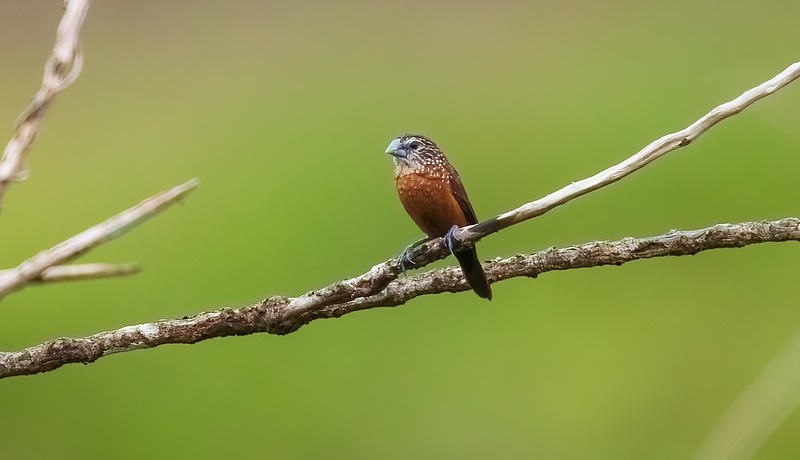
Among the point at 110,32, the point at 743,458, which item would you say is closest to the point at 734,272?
the point at 743,458

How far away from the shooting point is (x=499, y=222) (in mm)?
961

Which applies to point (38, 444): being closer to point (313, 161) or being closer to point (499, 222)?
point (313, 161)

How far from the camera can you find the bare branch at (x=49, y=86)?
0.44 metres

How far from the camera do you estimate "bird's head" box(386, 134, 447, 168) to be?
5.20 ft

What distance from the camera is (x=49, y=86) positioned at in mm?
466

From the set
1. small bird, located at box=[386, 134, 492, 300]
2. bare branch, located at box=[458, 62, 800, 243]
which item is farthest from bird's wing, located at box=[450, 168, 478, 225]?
bare branch, located at box=[458, 62, 800, 243]

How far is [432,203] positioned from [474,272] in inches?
8.8

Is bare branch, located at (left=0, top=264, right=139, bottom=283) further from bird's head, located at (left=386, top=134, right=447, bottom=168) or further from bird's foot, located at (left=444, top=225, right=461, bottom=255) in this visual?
bird's head, located at (left=386, top=134, right=447, bottom=168)

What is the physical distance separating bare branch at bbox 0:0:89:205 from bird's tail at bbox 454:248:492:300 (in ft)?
2.92

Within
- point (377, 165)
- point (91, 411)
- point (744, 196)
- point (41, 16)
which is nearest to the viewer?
point (91, 411)

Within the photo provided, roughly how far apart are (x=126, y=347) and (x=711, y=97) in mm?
1957

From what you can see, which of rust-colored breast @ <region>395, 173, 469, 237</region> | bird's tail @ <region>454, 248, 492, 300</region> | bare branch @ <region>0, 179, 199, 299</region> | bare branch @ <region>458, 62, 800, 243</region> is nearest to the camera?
bare branch @ <region>0, 179, 199, 299</region>

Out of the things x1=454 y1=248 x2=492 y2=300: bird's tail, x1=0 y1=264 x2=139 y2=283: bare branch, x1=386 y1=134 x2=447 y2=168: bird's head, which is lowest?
x1=454 y1=248 x2=492 y2=300: bird's tail

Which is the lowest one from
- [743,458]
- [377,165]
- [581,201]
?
[743,458]
